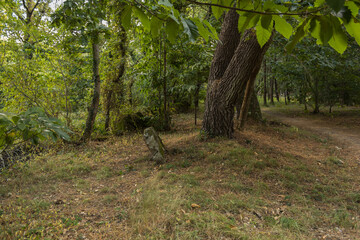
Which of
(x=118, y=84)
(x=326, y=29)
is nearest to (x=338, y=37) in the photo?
(x=326, y=29)

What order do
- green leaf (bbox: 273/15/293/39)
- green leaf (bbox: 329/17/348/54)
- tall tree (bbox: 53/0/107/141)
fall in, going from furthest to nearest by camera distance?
tall tree (bbox: 53/0/107/141)
green leaf (bbox: 273/15/293/39)
green leaf (bbox: 329/17/348/54)

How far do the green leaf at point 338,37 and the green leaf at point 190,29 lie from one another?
54cm

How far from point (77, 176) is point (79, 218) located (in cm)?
200

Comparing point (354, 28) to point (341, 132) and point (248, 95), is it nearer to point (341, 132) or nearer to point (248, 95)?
point (248, 95)

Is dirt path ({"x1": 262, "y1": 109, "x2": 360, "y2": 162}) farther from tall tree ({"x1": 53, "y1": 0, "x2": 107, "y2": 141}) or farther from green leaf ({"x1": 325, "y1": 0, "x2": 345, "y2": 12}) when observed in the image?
green leaf ({"x1": 325, "y1": 0, "x2": 345, "y2": 12})

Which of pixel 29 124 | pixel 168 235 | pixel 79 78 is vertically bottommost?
pixel 168 235

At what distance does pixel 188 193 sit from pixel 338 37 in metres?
3.56

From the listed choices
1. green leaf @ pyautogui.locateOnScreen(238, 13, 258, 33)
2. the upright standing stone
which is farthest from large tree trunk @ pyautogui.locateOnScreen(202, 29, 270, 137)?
green leaf @ pyautogui.locateOnScreen(238, 13, 258, 33)

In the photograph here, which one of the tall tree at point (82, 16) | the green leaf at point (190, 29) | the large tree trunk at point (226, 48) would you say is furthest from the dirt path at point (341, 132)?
the green leaf at point (190, 29)

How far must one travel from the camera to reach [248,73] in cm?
623

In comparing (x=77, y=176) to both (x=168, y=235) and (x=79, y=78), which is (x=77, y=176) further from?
(x=79, y=78)

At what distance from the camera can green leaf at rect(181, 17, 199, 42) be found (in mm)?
944

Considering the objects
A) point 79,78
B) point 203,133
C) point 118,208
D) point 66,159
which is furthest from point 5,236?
point 79,78

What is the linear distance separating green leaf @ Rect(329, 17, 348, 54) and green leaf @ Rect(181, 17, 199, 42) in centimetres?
54
